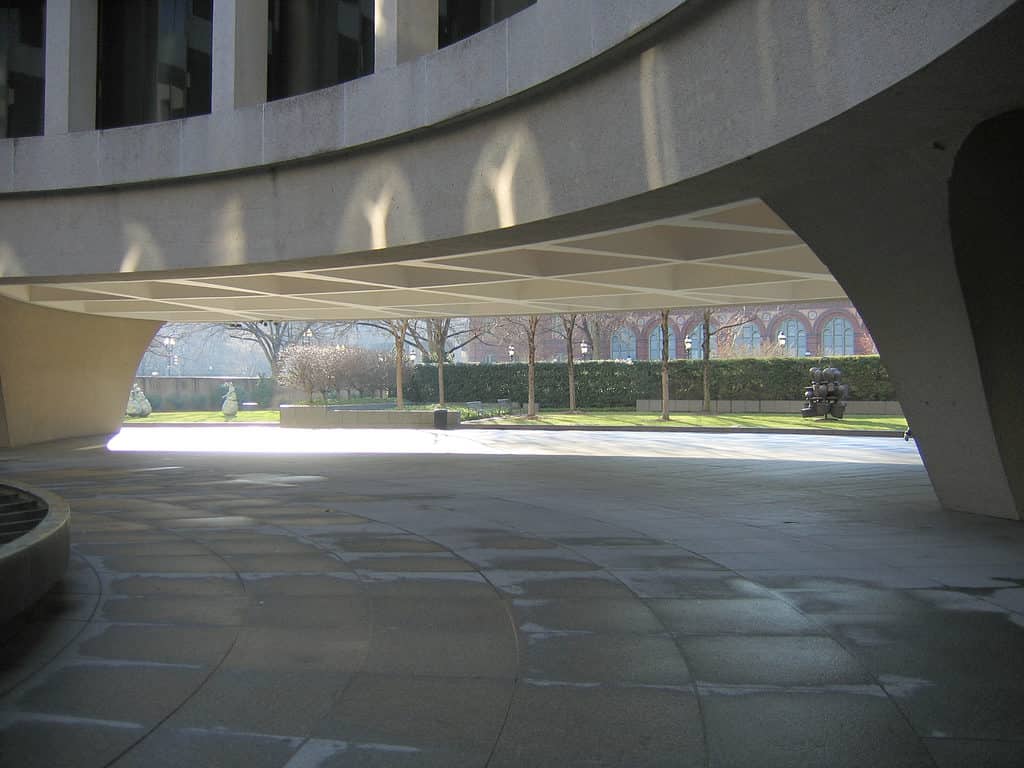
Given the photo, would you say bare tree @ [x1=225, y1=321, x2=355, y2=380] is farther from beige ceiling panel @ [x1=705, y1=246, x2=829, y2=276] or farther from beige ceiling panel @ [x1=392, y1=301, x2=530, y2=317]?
beige ceiling panel @ [x1=705, y1=246, x2=829, y2=276]

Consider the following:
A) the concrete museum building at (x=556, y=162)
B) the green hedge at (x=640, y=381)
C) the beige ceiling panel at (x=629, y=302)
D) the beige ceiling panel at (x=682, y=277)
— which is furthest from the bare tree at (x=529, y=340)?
the concrete museum building at (x=556, y=162)

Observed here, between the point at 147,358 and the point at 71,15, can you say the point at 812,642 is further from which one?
the point at 147,358

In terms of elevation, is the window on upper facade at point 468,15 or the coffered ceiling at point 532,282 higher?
the window on upper facade at point 468,15

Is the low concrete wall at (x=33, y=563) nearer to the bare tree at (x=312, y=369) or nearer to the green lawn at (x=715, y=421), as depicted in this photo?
the green lawn at (x=715, y=421)

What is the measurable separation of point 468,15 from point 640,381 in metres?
29.6

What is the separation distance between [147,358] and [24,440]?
83.0m

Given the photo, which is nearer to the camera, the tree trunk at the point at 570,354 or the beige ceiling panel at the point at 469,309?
the beige ceiling panel at the point at 469,309

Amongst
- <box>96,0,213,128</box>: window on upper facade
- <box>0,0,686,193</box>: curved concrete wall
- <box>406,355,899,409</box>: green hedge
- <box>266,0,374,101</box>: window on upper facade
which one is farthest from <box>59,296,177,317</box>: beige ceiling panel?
<box>406,355,899,409</box>: green hedge

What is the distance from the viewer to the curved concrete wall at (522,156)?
665cm

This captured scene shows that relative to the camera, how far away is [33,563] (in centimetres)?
621

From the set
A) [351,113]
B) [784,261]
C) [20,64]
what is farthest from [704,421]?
[20,64]

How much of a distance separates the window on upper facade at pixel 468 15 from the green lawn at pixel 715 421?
17003mm

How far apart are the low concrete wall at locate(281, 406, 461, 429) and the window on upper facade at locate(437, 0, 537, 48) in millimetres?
17761

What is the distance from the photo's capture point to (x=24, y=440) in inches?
938
